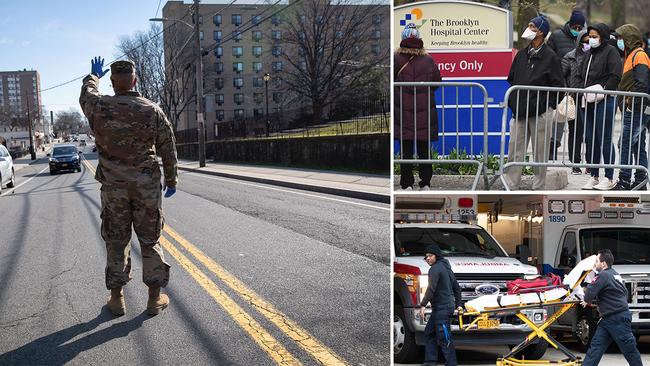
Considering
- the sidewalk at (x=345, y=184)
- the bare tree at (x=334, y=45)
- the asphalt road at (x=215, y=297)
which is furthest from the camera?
the bare tree at (x=334, y=45)

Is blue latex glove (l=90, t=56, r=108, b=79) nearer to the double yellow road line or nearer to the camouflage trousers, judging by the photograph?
the camouflage trousers

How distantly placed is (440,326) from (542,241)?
40 centimetres

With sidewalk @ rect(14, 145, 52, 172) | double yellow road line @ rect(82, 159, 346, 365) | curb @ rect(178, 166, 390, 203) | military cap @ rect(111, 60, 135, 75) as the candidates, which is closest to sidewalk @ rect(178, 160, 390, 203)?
curb @ rect(178, 166, 390, 203)

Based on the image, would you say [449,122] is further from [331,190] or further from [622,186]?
[331,190]

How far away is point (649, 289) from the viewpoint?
75.4 inches

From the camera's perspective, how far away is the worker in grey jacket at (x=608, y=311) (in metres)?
1.81

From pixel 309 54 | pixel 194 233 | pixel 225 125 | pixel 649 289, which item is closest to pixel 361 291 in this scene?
pixel 649 289

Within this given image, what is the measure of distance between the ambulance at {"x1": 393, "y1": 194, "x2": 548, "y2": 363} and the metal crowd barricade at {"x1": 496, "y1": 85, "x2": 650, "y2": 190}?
167mm

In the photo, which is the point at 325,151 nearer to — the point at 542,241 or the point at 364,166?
the point at 364,166

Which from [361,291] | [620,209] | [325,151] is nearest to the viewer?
[620,209]

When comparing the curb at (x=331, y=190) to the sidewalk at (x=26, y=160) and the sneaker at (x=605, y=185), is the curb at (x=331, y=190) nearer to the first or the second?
the sneaker at (x=605, y=185)

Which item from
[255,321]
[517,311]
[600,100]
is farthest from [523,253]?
[255,321]

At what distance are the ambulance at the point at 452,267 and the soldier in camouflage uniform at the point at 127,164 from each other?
2.77 meters

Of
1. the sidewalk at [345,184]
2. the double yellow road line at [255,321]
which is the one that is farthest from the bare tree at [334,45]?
the double yellow road line at [255,321]
